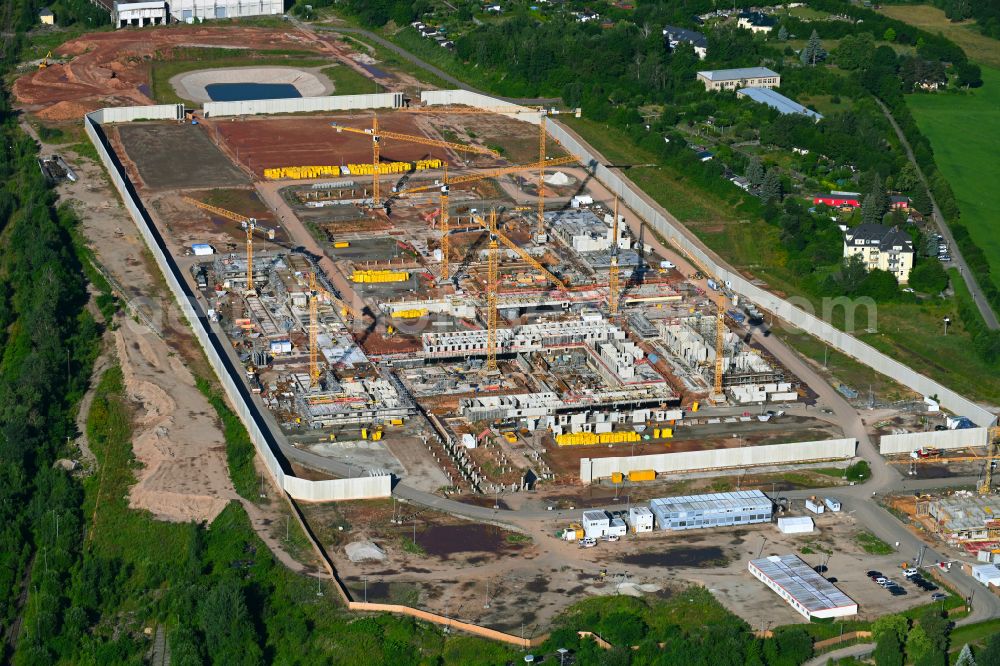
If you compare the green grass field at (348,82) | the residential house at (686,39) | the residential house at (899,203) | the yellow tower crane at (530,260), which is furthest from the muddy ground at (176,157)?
the residential house at (686,39)

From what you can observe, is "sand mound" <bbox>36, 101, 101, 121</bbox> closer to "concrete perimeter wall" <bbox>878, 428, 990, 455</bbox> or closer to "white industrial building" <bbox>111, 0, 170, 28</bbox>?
"white industrial building" <bbox>111, 0, 170, 28</bbox>

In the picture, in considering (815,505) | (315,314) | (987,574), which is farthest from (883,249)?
(987,574)

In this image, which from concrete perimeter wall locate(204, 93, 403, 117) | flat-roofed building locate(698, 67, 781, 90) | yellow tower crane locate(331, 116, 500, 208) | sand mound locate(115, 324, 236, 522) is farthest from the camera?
flat-roofed building locate(698, 67, 781, 90)

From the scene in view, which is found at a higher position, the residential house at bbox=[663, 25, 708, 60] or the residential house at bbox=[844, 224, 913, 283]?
the residential house at bbox=[663, 25, 708, 60]

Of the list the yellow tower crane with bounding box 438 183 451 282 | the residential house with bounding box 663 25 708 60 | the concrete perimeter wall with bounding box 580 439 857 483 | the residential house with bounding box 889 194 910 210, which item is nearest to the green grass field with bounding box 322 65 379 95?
the residential house with bounding box 663 25 708 60

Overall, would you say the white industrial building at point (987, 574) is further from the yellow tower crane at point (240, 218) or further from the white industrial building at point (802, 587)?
the yellow tower crane at point (240, 218)

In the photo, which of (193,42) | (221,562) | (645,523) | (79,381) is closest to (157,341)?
(79,381)
